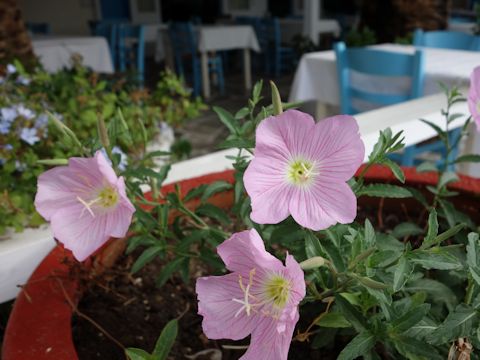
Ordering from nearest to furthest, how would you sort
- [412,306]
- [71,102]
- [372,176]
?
[412,306]
[372,176]
[71,102]

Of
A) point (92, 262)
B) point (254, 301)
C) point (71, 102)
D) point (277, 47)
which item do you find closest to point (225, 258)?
point (254, 301)

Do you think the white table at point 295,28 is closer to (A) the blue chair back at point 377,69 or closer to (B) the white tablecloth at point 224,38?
(B) the white tablecloth at point 224,38

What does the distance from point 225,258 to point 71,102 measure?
1.30 meters

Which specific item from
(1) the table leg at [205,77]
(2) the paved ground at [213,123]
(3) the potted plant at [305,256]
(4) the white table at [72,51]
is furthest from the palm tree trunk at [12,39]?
(1) the table leg at [205,77]

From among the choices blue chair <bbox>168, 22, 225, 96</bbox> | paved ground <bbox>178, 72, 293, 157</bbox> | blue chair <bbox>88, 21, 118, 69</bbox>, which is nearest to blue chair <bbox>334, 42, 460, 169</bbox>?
paved ground <bbox>178, 72, 293, 157</bbox>

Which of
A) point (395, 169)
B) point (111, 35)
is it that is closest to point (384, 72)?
point (395, 169)

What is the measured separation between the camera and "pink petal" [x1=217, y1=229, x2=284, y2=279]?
412 millimetres

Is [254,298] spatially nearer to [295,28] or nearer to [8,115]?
[8,115]

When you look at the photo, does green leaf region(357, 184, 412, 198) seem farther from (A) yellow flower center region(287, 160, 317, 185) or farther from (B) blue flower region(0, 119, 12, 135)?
(B) blue flower region(0, 119, 12, 135)

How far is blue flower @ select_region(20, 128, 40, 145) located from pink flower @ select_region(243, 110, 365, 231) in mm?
853

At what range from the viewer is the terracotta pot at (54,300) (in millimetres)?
570

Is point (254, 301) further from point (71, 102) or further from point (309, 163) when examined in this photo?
point (71, 102)

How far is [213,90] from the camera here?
6.67m

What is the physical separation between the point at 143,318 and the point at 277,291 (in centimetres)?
38
